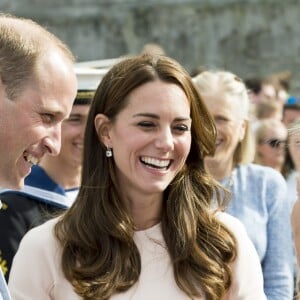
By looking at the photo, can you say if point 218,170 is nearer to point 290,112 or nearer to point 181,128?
point 181,128

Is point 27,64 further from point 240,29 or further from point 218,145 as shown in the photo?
point 240,29

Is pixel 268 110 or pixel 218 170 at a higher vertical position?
pixel 218 170

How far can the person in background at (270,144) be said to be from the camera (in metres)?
7.66

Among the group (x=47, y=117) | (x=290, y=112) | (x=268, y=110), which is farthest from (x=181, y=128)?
(x=268, y=110)

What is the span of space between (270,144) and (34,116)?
469 cm

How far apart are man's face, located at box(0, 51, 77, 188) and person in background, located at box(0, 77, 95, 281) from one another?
1355 mm

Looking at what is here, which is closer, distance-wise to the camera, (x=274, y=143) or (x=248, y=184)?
(x=248, y=184)

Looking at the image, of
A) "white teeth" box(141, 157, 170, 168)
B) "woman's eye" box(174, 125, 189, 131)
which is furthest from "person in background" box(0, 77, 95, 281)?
"woman's eye" box(174, 125, 189, 131)

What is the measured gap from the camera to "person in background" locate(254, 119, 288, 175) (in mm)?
7656

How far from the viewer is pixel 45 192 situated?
16.9 ft

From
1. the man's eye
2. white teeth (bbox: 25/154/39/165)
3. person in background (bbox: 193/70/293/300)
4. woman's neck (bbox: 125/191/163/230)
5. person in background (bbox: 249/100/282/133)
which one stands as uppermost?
the man's eye

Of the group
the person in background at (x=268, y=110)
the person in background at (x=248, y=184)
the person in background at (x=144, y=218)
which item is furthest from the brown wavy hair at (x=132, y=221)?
the person in background at (x=268, y=110)

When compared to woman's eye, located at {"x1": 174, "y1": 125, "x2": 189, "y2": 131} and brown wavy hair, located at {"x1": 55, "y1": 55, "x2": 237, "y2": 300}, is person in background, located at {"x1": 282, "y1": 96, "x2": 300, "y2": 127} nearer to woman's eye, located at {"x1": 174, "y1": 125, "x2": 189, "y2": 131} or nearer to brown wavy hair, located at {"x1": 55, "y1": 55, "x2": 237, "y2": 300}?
brown wavy hair, located at {"x1": 55, "y1": 55, "x2": 237, "y2": 300}

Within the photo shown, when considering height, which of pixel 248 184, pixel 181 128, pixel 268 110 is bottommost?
pixel 268 110
